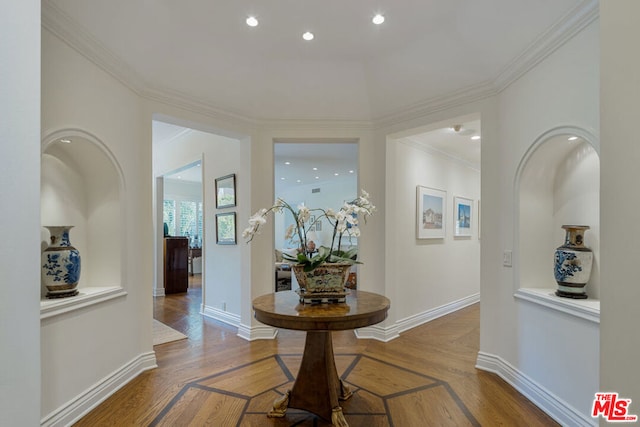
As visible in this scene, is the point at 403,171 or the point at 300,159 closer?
the point at 403,171

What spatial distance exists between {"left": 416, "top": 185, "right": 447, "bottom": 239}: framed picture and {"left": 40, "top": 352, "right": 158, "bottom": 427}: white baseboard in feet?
11.5

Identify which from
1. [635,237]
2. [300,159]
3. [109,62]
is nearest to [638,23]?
[635,237]

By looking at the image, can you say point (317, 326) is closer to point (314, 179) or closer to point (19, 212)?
point (19, 212)

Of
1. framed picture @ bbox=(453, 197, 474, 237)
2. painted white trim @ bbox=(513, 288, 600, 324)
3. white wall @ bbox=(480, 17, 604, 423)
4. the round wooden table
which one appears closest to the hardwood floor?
the round wooden table

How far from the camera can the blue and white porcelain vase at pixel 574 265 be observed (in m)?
2.22

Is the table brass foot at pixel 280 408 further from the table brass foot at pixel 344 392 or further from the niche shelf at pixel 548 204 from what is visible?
the niche shelf at pixel 548 204

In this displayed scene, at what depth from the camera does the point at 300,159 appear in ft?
22.3

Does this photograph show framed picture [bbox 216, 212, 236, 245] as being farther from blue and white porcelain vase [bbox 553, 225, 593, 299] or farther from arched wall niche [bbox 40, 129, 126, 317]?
blue and white porcelain vase [bbox 553, 225, 593, 299]

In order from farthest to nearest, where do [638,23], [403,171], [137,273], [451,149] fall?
1. [451,149]
2. [403,171]
3. [137,273]
4. [638,23]

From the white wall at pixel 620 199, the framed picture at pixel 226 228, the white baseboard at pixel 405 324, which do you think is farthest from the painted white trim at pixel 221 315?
the white wall at pixel 620 199

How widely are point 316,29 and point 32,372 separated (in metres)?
2.93

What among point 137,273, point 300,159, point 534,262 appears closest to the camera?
point 534,262

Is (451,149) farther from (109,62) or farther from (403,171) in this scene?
(109,62)

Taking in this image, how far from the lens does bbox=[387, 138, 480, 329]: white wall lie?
13.2ft
